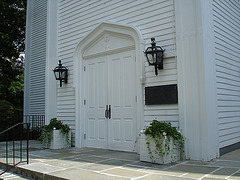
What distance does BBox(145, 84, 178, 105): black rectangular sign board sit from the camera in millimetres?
4974

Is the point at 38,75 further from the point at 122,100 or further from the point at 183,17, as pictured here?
the point at 183,17

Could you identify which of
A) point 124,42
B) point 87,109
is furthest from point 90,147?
point 124,42

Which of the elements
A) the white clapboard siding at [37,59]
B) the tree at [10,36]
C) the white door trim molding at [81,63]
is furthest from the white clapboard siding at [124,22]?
the tree at [10,36]

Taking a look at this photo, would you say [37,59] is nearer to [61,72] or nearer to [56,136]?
[61,72]

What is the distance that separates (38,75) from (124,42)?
565 centimetres

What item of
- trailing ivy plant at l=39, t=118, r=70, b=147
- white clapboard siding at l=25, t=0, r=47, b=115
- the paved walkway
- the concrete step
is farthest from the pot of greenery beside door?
white clapboard siding at l=25, t=0, r=47, b=115

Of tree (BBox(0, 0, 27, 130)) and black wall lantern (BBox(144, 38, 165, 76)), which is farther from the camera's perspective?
tree (BBox(0, 0, 27, 130))

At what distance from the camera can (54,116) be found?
7.44 meters

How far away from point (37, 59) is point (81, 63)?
14.3 ft

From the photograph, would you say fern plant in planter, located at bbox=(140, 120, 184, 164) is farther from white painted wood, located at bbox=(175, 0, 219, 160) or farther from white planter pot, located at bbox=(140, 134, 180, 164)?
white painted wood, located at bbox=(175, 0, 219, 160)

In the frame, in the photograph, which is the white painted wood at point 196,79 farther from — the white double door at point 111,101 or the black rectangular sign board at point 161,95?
the white double door at point 111,101

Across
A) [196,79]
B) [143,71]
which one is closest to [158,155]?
[196,79]

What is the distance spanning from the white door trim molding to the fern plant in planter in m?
0.90

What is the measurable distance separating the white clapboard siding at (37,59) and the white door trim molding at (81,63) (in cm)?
367
